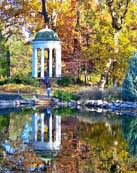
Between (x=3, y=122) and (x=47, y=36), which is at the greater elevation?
(x=47, y=36)

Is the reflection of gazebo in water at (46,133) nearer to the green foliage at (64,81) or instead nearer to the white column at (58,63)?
the green foliage at (64,81)

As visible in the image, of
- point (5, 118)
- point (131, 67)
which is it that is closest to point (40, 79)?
point (131, 67)

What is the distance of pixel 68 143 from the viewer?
11188mm

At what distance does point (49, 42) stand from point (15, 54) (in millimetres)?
10296

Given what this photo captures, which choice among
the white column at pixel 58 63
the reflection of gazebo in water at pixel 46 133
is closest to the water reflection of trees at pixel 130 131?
the reflection of gazebo in water at pixel 46 133

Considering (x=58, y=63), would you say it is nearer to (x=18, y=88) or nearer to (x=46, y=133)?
(x=18, y=88)

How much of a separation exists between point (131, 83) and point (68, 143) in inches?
398

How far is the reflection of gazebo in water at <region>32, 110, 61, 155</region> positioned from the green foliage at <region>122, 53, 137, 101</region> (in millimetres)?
4879

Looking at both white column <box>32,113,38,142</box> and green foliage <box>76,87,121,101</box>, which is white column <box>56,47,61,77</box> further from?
white column <box>32,113,38,142</box>

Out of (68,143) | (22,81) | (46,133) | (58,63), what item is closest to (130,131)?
(46,133)

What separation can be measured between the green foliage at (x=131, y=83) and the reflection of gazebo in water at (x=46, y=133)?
4.88 m

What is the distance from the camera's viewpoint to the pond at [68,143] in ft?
28.4

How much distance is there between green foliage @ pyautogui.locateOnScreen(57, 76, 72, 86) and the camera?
97.0 feet

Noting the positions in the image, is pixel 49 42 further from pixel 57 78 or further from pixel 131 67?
pixel 131 67
